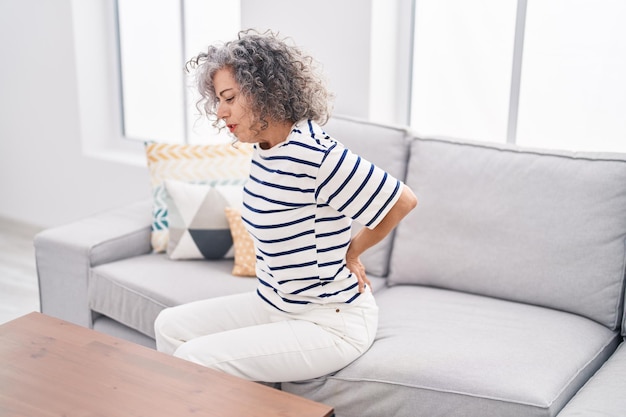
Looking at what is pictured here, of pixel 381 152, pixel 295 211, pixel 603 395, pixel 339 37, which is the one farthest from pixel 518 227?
pixel 339 37

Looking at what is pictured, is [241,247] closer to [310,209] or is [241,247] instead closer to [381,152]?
[381,152]

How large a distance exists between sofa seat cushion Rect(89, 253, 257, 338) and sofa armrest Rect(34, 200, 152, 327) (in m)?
0.05

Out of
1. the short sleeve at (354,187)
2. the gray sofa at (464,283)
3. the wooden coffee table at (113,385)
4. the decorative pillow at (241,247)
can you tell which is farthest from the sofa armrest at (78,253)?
the short sleeve at (354,187)

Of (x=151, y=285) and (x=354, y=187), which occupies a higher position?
(x=354, y=187)

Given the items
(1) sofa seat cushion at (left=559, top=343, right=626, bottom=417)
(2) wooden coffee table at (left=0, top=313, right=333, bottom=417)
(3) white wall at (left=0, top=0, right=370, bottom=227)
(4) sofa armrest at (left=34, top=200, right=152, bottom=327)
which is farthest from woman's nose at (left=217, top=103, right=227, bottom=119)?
(3) white wall at (left=0, top=0, right=370, bottom=227)

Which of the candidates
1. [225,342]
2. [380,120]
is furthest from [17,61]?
[225,342]

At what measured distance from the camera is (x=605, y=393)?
189 centimetres

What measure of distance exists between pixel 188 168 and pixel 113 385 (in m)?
1.16

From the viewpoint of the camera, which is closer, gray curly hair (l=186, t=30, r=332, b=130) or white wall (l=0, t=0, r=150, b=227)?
gray curly hair (l=186, t=30, r=332, b=130)

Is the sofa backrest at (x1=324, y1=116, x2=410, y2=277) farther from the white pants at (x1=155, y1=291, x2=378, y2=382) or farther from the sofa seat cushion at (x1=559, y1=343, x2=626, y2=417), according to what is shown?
the sofa seat cushion at (x1=559, y1=343, x2=626, y2=417)

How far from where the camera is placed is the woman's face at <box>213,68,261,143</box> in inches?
77.6

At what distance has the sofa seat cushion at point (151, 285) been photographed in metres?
2.48

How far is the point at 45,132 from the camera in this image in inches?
163

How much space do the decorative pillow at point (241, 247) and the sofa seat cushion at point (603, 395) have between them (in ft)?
3.55
